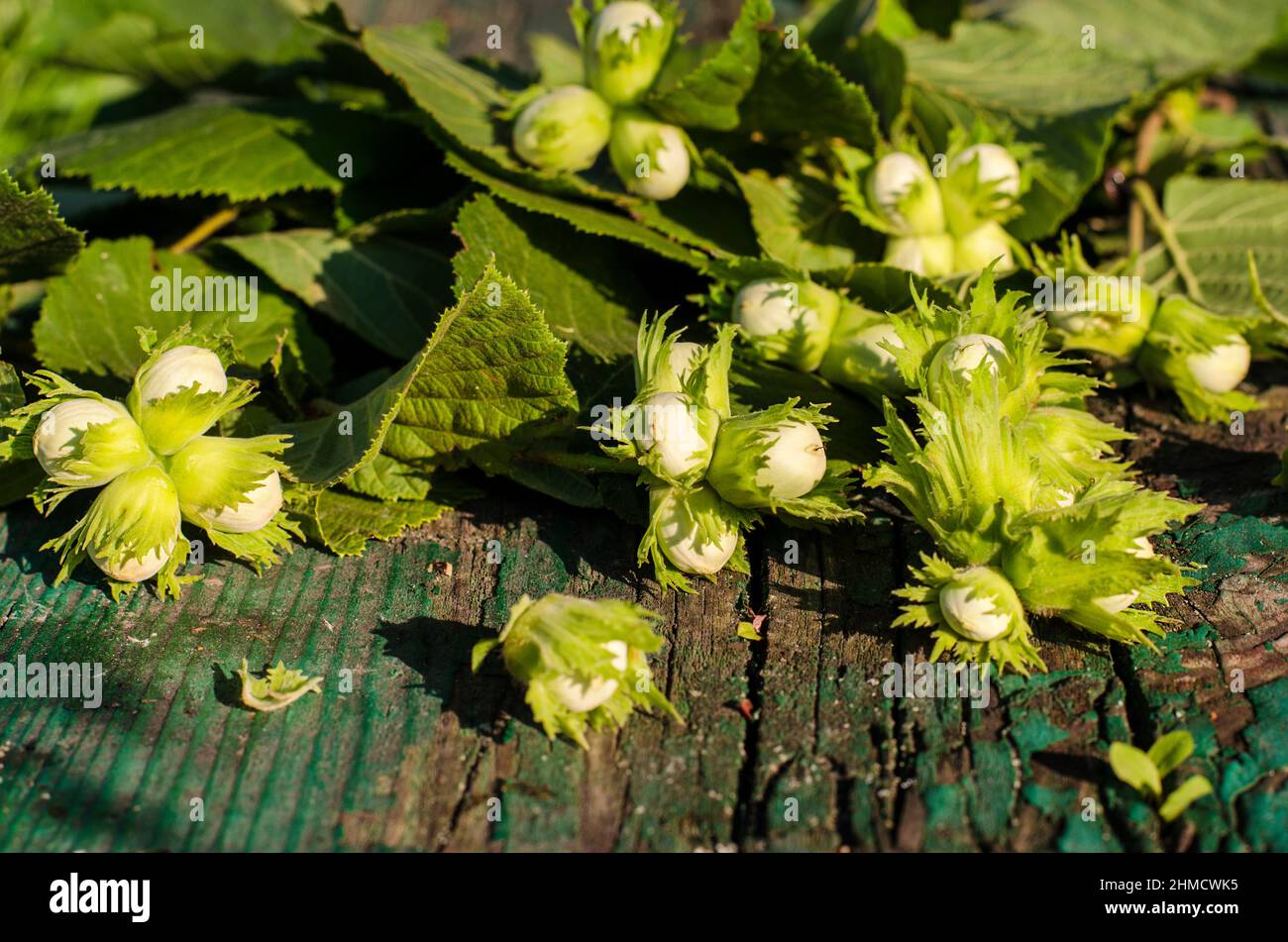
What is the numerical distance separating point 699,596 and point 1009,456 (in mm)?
584

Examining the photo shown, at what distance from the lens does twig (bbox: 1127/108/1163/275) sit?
3291mm

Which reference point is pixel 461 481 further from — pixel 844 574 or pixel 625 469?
pixel 844 574

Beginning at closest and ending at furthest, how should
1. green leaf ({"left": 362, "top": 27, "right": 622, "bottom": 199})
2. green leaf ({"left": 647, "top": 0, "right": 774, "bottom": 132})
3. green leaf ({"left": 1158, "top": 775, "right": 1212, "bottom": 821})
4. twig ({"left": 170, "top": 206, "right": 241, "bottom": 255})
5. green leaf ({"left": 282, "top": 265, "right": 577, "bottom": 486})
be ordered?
green leaf ({"left": 1158, "top": 775, "right": 1212, "bottom": 821}) → green leaf ({"left": 282, "top": 265, "right": 577, "bottom": 486}) → green leaf ({"left": 647, "top": 0, "right": 774, "bottom": 132}) → green leaf ({"left": 362, "top": 27, "right": 622, "bottom": 199}) → twig ({"left": 170, "top": 206, "right": 241, "bottom": 255})

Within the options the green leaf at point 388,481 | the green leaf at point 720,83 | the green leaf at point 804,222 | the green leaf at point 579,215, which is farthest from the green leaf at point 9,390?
the green leaf at point 804,222

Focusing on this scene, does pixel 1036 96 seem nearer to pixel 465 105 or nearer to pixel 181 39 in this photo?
pixel 465 105

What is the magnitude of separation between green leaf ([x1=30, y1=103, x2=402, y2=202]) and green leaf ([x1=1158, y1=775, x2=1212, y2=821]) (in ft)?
7.56

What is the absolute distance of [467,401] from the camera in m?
2.34

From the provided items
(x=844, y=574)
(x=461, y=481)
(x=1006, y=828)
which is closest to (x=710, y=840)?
(x=1006, y=828)

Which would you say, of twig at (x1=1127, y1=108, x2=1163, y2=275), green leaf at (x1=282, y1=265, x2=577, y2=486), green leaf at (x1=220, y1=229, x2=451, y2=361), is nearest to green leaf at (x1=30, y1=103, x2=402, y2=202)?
green leaf at (x1=220, y1=229, x2=451, y2=361)

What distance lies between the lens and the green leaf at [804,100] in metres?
2.69

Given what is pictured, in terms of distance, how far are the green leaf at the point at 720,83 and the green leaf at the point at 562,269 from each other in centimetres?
36

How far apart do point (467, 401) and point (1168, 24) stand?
11.3 ft

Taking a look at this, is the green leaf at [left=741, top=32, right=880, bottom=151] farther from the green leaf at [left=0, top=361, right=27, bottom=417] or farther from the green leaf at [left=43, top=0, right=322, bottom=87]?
the green leaf at [left=0, top=361, right=27, bottom=417]

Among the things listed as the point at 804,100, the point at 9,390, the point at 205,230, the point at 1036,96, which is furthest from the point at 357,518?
the point at 1036,96
